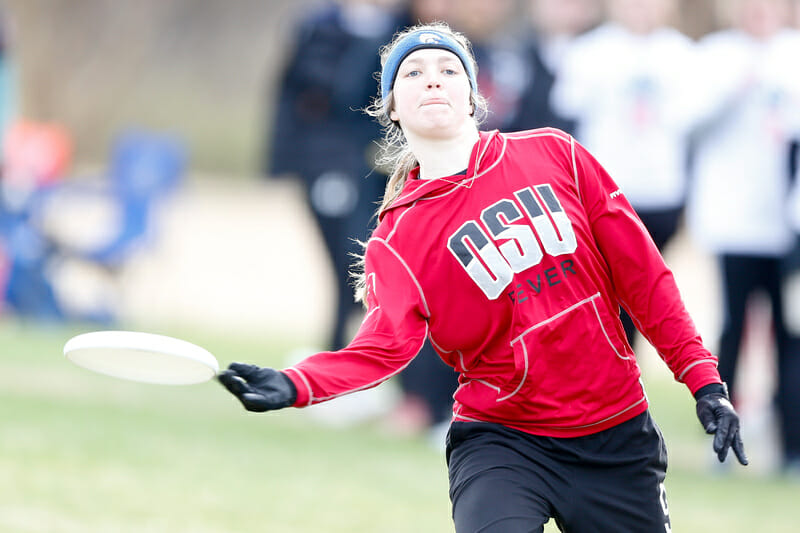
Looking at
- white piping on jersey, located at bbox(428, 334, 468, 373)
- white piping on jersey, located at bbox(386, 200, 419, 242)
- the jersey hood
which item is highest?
the jersey hood

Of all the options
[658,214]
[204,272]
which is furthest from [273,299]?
[658,214]

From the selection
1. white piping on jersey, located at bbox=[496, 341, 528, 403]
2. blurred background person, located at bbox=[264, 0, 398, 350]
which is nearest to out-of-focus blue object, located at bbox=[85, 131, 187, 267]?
blurred background person, located at bbox=[264, 0, 398, 350]

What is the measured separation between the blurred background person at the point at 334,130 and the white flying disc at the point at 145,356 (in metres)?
4.34

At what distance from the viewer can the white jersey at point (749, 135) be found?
6855 mm

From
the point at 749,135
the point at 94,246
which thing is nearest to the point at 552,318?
the point at 749,135

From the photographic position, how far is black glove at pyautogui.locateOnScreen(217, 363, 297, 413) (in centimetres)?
307

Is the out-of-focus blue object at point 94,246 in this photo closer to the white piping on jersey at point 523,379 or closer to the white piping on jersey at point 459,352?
the white piping on jersey at point 459,352

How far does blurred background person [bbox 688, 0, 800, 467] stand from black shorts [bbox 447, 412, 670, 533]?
355cm

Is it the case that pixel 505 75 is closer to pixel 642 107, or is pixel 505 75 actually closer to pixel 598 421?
pixel 642 107

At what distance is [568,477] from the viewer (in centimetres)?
350

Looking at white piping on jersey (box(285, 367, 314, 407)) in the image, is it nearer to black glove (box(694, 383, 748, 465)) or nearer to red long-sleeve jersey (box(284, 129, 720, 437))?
red long-sleeve jersey (box(284, 129, 720, 437))

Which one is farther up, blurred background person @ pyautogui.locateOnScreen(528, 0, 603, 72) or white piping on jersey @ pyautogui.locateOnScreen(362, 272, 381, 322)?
blurred background person @ pyautogui.locateOnScreen(528, 0, 603, 72)

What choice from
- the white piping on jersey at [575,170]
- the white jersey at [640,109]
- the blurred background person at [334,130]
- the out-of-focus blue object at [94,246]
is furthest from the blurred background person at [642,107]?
the out-of-focus blue object at [94,246]

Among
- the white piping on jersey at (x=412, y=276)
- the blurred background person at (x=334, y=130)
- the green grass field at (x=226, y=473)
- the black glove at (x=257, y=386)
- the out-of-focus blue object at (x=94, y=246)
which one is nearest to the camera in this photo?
the black glove at (x=257, y=386)
